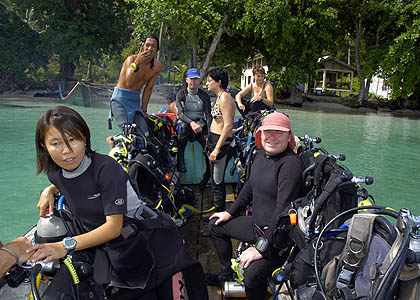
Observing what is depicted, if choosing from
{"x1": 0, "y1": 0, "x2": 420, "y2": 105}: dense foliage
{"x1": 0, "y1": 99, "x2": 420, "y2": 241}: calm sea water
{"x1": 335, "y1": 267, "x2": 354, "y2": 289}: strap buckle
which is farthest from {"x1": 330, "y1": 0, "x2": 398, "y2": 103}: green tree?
{"x1": 335, "y1": 267, "x2": 354, "y2": 289}: strap buckle

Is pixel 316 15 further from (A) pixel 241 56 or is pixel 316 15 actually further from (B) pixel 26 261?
(B) pixel 26 261

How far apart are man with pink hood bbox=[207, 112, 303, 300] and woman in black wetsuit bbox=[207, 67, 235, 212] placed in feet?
3.56

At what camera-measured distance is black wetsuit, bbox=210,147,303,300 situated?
7.51ft

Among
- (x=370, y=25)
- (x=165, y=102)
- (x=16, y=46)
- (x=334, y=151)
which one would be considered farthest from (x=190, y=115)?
(x=16, y=46)

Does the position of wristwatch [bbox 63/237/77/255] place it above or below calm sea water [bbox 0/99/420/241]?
above

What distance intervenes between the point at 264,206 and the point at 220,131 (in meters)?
1.76

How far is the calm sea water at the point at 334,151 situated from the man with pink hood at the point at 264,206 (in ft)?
14.5

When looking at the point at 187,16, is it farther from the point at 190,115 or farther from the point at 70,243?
the point at 70,243

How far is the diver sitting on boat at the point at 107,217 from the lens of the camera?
5.37 feet

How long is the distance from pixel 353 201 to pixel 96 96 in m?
27.9

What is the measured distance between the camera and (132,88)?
4387 mm

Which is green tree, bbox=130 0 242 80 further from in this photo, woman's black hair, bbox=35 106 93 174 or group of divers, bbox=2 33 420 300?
woman's black hair, bbox=35 106 93 174

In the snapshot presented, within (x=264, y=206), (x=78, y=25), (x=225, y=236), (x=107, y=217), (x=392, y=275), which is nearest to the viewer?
(x=392, y=275)

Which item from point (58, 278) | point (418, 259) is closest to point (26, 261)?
point (58, 278)
